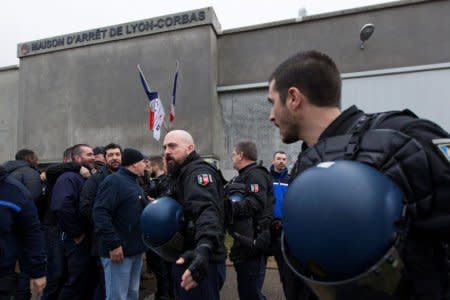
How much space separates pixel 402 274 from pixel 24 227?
279cm

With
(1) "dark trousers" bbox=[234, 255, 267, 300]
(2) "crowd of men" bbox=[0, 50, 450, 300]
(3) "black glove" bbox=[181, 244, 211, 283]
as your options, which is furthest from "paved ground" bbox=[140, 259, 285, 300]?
(3) "black glove" bbox=[181, 244, 211, 283]

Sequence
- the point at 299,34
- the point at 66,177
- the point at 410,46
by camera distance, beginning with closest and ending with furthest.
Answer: the point at 66,177, the point at 410,46, the point at 299,34

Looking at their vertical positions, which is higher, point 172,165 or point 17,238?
point 172,165

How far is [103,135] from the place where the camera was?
12.6m

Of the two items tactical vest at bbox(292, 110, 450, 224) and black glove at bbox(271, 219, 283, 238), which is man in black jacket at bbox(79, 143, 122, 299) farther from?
tactical vest at bbox(292, 110, 450, 224)

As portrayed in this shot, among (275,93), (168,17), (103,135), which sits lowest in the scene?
(275,93)

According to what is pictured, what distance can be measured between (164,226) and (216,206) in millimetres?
383

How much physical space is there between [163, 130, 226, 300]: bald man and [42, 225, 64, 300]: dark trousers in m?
1.90

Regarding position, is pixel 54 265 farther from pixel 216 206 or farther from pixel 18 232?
pixel 216 206

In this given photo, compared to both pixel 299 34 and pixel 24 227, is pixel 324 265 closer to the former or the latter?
pixel 24 227

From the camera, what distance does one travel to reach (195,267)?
1987 mm

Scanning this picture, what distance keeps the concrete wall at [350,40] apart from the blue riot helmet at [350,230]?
10701mm

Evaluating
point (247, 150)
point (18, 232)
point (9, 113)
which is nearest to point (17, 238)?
point (18, 232)

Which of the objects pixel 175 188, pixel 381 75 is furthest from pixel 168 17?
pixel 175 188
